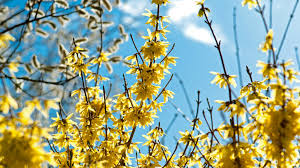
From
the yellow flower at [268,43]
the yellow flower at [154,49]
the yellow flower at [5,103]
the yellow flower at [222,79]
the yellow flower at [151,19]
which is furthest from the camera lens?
the yellow flower at [151,19]

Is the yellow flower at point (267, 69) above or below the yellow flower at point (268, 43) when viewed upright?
below

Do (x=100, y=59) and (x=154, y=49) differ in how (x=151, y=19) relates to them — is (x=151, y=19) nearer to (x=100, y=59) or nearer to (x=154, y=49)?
(x=154, y=49)

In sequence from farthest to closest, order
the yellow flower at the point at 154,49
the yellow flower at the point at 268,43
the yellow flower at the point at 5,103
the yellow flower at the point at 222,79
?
the yellow flower at the point at 154,49, the yellow flower at the point at 222,79, the yellow flower at the point at 268,43, the yellow flower at the point at 5,103

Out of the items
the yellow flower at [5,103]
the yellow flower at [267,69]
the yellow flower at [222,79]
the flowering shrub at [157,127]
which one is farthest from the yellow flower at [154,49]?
the yellow flower at [5,103]

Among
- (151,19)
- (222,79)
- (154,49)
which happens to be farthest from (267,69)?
(151,19)

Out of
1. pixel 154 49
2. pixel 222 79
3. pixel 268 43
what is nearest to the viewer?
pixel 268 43

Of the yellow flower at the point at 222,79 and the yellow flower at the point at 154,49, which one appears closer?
the yellow flower at the point at 222,79

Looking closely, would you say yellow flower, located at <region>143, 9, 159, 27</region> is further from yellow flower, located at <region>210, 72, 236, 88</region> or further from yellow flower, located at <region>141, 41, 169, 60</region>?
yellow flower, located at <region>210, 72, 236, 88</region>

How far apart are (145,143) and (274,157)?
1107 mm

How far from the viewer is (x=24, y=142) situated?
1088mm

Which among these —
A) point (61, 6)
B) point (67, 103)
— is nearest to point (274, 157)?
point (61, 6)

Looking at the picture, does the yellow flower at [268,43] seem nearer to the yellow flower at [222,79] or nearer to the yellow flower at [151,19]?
the yellow flower at [222,79]

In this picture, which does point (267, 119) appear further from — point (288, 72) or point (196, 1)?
point (196, 1)

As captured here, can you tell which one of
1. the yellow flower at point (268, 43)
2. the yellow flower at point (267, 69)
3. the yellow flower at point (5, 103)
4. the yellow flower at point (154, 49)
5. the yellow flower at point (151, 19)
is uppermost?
the yellow flower at point (151, 19)
